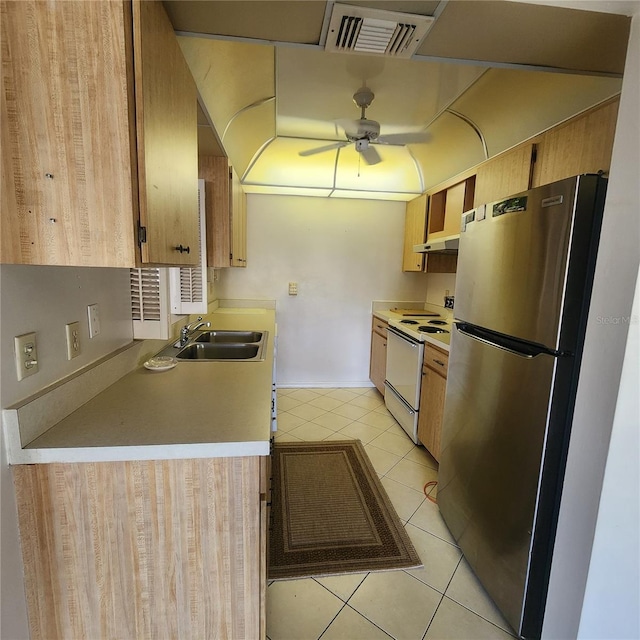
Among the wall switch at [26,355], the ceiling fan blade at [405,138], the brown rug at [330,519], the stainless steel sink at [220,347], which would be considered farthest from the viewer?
the ceiling fan blade at [405,138]

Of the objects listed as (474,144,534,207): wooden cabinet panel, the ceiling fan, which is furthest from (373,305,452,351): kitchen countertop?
the ceiling fan

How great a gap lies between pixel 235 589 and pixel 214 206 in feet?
7.10

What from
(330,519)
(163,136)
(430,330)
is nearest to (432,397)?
(430,330)

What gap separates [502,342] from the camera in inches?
57.2

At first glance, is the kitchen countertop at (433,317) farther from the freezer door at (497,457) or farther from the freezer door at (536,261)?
the freezer door at (536,261)

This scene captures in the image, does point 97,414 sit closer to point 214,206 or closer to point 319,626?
point 319,626

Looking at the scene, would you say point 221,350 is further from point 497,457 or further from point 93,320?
point 497,457

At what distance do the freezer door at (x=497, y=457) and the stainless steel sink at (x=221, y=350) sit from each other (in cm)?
128

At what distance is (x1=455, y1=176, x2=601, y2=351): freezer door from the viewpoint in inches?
44.1

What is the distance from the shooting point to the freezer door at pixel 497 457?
1.25m

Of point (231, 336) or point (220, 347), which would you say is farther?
point (231, 336)

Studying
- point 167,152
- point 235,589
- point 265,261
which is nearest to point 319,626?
point 235,589

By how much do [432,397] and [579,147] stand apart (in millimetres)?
1695

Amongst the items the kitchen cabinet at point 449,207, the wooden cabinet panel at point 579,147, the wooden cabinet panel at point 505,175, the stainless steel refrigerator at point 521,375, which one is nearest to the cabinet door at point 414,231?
the kitchen cabinet at point 449,207
